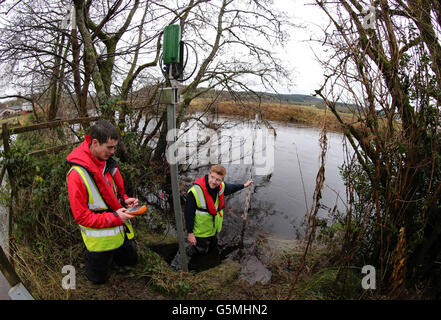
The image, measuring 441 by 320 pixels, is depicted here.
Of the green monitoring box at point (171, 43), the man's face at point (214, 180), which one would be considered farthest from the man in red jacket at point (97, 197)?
the man's face at point (214, 180)

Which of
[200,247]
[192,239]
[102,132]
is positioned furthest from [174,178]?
[200,247]

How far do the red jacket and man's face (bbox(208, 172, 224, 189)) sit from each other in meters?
1.53

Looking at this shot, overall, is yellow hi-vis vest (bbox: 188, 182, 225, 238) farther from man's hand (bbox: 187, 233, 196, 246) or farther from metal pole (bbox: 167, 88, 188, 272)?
metal pole (bbox: 167, 88, 188, 272)

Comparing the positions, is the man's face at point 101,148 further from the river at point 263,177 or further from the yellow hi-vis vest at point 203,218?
the river at point 263,177

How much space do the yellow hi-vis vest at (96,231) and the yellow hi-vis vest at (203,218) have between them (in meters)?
1.34

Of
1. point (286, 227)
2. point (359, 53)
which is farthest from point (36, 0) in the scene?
point (286, 227)

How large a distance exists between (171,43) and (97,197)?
5.75 ft

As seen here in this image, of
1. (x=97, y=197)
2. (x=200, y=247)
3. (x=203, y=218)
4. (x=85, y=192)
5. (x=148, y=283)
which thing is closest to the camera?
(x=85, y=192)

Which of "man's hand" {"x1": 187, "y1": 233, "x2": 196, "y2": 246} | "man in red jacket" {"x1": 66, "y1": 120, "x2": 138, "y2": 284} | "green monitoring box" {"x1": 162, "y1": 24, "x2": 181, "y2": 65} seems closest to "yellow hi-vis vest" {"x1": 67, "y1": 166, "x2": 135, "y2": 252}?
"man in red jacket" {"x1": 66, "y1": 120, "x2": 138, "y2": 284}

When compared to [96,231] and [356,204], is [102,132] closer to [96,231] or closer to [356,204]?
[96,231]

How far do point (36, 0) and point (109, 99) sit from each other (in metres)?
2.46

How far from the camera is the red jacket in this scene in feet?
7.86

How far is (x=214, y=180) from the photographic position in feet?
12.6
